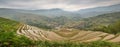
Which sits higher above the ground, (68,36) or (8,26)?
(8,26)

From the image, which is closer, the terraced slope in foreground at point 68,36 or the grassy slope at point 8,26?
the grassy slope at point 8,26

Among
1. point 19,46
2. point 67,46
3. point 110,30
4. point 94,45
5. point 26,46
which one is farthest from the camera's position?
point 110,30

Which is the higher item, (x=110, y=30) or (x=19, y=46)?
(x=19, y=46)

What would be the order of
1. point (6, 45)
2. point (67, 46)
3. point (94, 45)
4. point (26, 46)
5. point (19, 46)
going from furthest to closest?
point (94, 45) < point (67, 46) < point (26, 46) < point (19, 46) < point (6, 45)

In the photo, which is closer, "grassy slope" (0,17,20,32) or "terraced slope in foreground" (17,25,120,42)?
"grassy slope" (0,17,20,32)

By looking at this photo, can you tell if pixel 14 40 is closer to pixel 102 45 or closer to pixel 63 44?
pixel 63 44

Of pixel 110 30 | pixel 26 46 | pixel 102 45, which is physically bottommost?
pixel 110 30

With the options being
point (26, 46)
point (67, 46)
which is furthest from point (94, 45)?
point (26, 46)

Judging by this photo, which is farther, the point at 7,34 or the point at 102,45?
the point at 102,45

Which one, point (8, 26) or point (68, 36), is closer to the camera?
point (8, 26)
